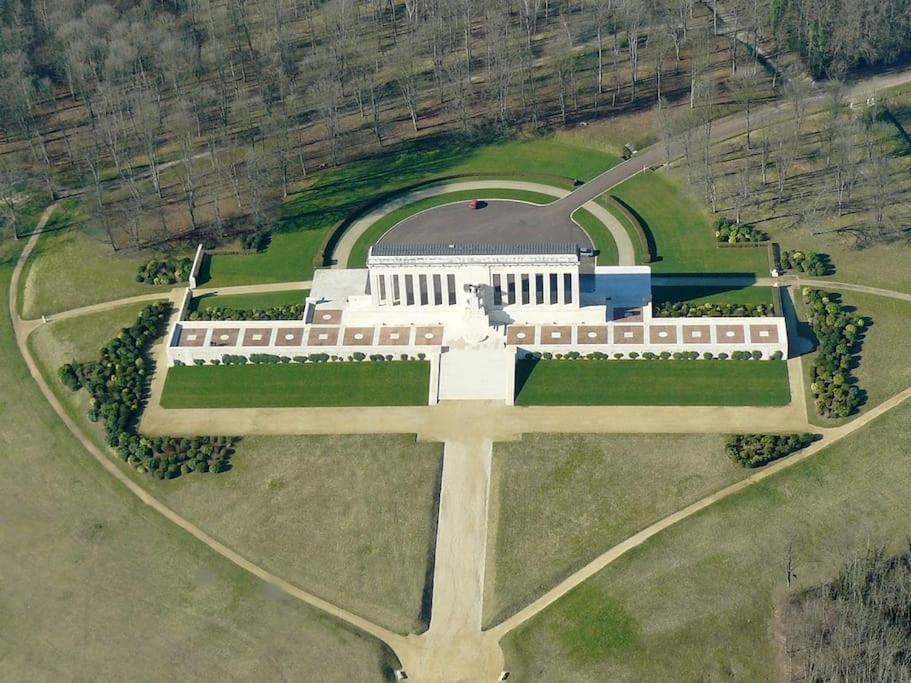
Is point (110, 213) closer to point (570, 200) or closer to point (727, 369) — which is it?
point (570, 200)

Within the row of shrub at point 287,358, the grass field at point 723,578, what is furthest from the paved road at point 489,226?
the grass field at point 723,578

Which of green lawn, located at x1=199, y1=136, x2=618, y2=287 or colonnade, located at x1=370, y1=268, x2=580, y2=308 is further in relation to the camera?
green lawn, located at x1=199, y1=136, x2=618, y2=287

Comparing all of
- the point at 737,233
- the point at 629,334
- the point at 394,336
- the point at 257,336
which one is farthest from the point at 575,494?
the point at 737,233

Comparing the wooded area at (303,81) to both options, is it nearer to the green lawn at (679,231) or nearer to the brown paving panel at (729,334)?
the green lawn at (679,231)

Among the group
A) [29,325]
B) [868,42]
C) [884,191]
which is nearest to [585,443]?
[884,191]

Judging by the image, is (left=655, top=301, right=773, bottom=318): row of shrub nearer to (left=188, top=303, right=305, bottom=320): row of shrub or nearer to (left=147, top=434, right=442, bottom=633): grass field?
(left=147, top=434, right=442, bottom=633): grass field

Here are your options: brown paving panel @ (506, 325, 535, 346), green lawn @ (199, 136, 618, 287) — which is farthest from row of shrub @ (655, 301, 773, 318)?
green lawn @ (199, 136, 618, 287)

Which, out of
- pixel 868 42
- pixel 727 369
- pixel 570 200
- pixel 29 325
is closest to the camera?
pixel 727 369
